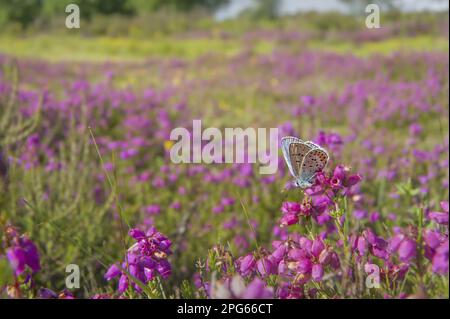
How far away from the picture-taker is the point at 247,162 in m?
3.94

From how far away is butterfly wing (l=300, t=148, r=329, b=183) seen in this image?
1321 mm

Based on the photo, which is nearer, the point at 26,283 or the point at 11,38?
the point at 26,283

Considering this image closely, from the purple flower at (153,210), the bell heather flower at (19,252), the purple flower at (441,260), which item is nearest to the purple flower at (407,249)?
the purple flower at (441,260)

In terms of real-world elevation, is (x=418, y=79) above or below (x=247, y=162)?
above

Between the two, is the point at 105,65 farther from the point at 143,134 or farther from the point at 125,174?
the point at 125,174

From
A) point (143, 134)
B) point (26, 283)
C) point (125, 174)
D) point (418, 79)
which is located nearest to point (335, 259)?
point (26, 283)

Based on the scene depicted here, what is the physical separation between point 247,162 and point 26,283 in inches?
110

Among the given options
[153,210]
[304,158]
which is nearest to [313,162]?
[304,158]

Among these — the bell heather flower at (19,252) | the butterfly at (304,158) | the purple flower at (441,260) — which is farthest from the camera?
the butterfly at (304,158)

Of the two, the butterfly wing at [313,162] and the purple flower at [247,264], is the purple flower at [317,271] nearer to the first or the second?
the purple flower at [247,264]

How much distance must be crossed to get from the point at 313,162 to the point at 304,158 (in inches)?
1.0

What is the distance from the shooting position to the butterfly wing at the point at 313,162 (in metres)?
1.32

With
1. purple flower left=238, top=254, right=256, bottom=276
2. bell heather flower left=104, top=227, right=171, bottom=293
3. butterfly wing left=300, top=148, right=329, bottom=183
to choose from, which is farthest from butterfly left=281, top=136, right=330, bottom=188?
bell heather flower left=104, top=227, right=171, bottom=293

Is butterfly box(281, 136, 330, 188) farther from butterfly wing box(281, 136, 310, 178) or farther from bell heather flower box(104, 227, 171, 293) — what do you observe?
bell heather flower box(104, 227, 171, 293)
